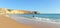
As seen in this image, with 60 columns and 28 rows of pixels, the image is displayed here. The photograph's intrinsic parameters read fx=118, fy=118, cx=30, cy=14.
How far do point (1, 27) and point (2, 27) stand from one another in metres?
0.04

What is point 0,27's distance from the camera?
4.40m

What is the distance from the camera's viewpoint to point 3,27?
439cm

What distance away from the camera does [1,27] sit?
4387 mm

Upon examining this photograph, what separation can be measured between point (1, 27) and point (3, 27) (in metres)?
0.07

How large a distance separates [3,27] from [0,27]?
0.12m

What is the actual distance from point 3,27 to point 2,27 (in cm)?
4

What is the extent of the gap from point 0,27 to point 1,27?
0.04 m

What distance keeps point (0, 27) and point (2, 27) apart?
78mm
